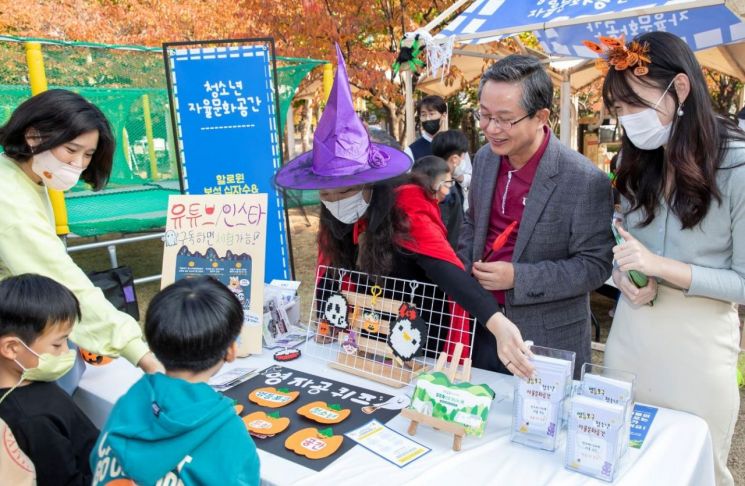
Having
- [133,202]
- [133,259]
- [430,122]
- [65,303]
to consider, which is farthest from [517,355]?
[133,259]

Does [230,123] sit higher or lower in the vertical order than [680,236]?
higher

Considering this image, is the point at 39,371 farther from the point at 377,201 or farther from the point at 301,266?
the point at 301,266

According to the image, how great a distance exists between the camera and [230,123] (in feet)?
12.9

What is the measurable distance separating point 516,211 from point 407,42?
3.20 meters

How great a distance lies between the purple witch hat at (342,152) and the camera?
1.75 meters

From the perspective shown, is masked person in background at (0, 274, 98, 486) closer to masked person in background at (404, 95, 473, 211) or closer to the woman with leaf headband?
the woman with leaf headband

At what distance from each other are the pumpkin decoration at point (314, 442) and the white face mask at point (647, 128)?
1127 mm

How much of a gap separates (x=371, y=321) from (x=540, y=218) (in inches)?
24.3

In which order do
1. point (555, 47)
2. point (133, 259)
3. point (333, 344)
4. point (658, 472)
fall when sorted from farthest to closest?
point (133, 259) < point (555, 47) < point (333, 344) < point (658, 472)

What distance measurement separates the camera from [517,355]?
4.54 ft

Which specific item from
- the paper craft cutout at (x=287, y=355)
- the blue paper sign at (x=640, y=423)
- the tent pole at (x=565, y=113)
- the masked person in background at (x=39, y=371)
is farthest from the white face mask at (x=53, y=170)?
the tent pole at (x=565, y=113)

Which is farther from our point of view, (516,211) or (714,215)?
(516,211)

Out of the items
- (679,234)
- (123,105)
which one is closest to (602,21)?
(679,234)

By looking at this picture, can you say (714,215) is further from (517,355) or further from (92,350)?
(92,350)
